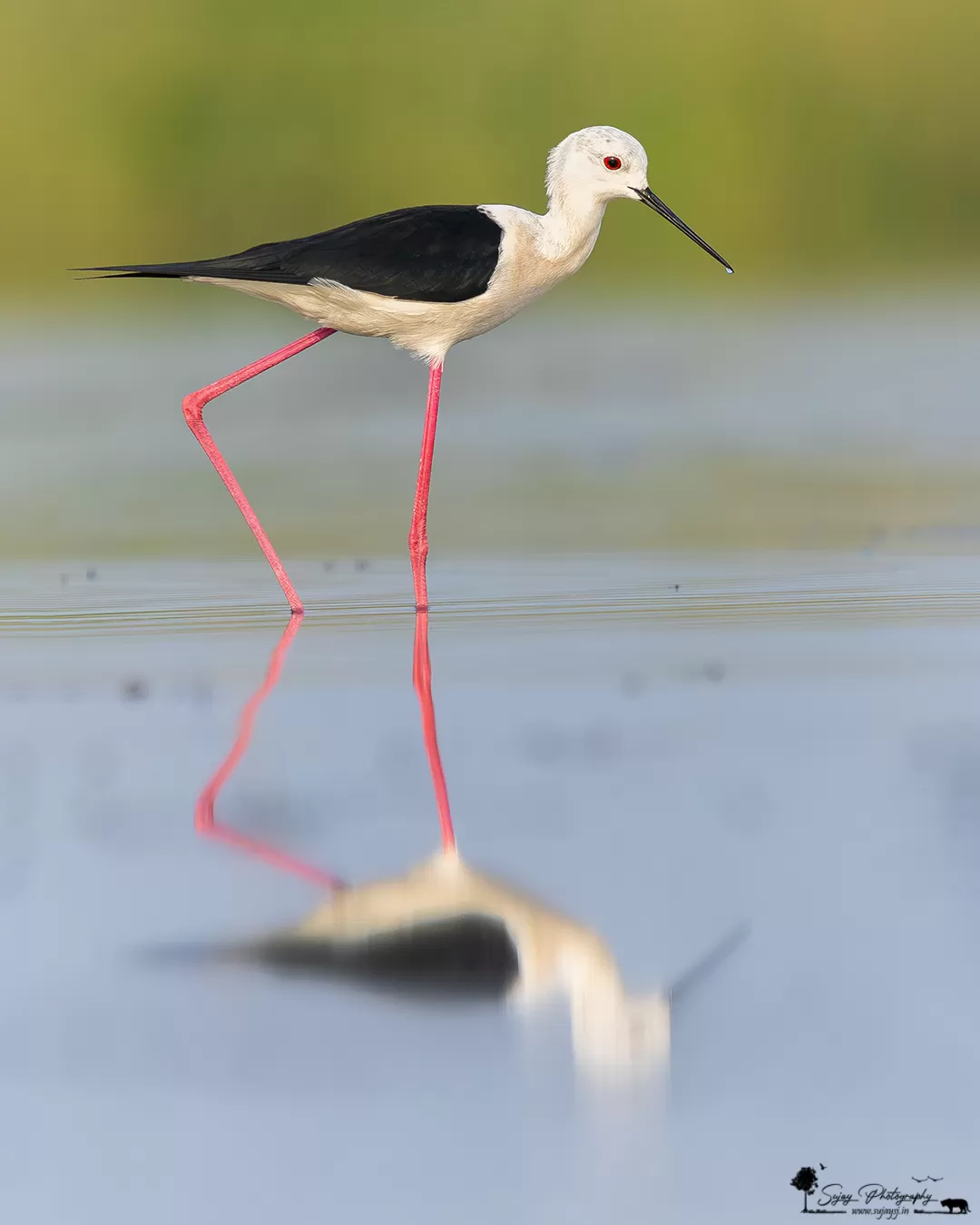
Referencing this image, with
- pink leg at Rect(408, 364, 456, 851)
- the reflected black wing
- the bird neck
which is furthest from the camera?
the bird neck

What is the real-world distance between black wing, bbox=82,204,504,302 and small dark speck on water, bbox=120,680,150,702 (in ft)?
6.39

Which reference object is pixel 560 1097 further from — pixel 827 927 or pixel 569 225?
pixel 569 225

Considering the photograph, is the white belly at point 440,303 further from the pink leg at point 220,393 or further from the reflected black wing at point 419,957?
the reflected black wing at point 419,957

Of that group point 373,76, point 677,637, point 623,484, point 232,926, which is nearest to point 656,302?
point 373,76

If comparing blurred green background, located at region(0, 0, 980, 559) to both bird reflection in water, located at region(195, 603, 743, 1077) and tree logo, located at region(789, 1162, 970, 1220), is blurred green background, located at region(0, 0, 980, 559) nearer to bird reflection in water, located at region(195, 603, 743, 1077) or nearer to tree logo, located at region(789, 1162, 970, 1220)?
bird reflection in water, located at region(195, 603, 743, 1077)

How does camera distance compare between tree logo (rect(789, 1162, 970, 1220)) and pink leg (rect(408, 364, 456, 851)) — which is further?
pink leg (rect(408, 364, 456, 851))

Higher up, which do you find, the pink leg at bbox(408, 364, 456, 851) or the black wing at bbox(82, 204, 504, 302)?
the black wing at bbox(82, 204, 504, 302)

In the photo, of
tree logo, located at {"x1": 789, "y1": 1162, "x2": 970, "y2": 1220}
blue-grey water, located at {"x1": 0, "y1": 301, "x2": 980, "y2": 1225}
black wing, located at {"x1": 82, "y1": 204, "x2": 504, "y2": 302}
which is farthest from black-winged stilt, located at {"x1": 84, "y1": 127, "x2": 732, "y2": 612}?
tree logo, located at {"x1": 789, "y1": 1162, "x2": 970, "y2": 1220}

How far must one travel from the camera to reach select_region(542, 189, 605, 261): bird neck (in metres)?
7.50

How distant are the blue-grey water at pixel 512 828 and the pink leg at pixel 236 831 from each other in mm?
33

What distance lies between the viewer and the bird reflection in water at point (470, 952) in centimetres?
324

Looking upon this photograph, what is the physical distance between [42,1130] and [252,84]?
2088 centimetres

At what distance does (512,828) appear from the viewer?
416 centimetres

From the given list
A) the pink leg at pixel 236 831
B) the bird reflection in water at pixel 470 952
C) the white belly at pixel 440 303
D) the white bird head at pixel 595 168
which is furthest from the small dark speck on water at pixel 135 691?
the white bird head at pixel 595 168
